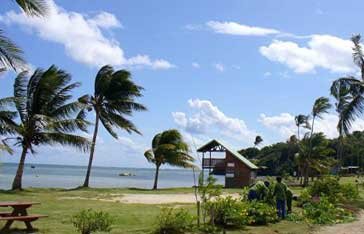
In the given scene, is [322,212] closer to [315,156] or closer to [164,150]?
[164,150]

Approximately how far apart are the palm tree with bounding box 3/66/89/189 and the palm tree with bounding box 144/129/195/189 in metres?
9.85

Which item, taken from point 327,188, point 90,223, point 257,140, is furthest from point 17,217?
point 257,140

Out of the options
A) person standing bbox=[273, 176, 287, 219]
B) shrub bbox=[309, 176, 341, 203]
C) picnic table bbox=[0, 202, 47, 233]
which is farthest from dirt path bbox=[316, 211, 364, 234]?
picnic table bbox=[0, 202, 47, 233]

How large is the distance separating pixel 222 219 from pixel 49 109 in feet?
54.1

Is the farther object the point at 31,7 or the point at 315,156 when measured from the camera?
the point at 315,156

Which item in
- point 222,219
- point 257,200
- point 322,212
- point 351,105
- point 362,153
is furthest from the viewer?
point 362,153

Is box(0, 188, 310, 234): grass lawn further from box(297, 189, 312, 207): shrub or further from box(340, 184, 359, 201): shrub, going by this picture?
box(340, 184, 359, 201): shrub

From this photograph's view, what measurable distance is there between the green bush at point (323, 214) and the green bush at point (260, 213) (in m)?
2.13

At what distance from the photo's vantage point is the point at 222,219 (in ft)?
46.5

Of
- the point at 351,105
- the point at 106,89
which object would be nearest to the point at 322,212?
the point at 351,105

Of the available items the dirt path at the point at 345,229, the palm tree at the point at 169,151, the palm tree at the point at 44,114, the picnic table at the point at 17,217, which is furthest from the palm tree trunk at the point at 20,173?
the dirt path at the point at 345,229

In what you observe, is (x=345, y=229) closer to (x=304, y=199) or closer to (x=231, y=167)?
(x=304, y=199)

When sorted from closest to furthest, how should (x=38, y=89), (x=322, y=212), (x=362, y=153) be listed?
(x=322, y=212), (x=38, y=89), (x=362, y=153)

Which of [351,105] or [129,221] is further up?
[351,105]
